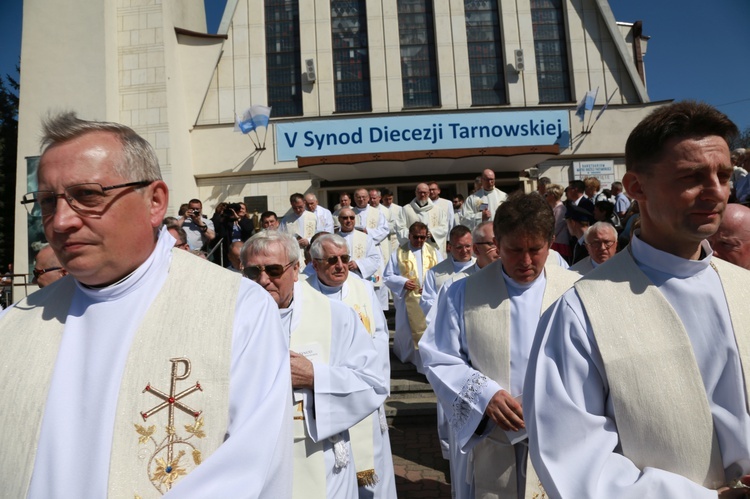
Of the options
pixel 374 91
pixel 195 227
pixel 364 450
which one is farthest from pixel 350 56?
pixel 364 450

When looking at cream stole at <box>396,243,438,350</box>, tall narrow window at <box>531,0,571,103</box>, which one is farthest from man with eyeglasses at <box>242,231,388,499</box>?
tall narrow window at <box>531,0,571,103</box>

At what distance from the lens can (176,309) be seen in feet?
6.26

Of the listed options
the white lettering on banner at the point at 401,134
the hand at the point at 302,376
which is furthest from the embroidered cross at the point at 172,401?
the white lettering on banner at the point at 401,134

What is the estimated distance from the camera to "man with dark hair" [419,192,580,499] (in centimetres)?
310

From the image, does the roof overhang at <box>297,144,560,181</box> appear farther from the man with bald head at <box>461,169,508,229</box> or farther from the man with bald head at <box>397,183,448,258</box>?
the man with bald head at <box>461,169,508,229</box>

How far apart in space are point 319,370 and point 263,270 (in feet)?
2.27

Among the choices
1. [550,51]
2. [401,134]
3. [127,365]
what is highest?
[550,51]

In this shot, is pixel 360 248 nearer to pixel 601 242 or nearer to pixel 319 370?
pixel 601 242

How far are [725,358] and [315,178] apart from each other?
56.4ft

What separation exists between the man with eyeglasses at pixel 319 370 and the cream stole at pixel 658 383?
1.40 meters

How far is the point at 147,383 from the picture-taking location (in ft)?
5.84

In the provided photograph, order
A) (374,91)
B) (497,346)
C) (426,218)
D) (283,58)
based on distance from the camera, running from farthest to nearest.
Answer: (283,58) → (374,91) → (426,218) → (497,346)

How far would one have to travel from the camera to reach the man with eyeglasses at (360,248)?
941 centimetres

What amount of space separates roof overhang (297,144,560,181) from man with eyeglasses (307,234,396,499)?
11.2 metres
